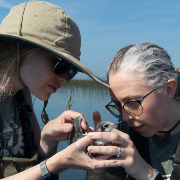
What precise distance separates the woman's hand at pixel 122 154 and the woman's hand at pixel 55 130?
40 cm

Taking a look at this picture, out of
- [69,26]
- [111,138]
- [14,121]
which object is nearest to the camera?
[111,138]

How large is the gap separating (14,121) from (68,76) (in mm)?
948

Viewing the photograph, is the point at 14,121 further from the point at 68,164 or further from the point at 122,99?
the point at 122,99

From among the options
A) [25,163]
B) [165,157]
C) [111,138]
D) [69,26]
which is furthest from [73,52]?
[165,157]

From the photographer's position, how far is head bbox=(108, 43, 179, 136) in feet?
7.54

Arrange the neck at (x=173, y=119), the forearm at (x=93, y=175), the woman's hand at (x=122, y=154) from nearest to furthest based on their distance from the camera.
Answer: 1. the woman's hand at (x=122, y=154)
2. the forearm at (x=93, y=175)
3. the neck at (x=173, y=119)

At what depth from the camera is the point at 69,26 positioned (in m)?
2.32

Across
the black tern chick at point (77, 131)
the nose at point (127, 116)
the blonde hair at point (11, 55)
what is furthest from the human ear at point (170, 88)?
the blonde hair at point (11, 55)

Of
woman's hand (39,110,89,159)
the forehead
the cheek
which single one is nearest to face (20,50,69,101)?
woman's hand (39,110,89,159)

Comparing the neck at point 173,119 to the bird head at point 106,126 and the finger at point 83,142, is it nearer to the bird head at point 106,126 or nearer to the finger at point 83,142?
the bird head at point 106,126

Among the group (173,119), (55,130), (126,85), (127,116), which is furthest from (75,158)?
(173,119)

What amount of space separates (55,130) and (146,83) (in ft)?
4.14

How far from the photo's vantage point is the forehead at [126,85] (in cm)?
229

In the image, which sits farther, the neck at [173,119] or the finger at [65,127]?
the neck at [173,119]
